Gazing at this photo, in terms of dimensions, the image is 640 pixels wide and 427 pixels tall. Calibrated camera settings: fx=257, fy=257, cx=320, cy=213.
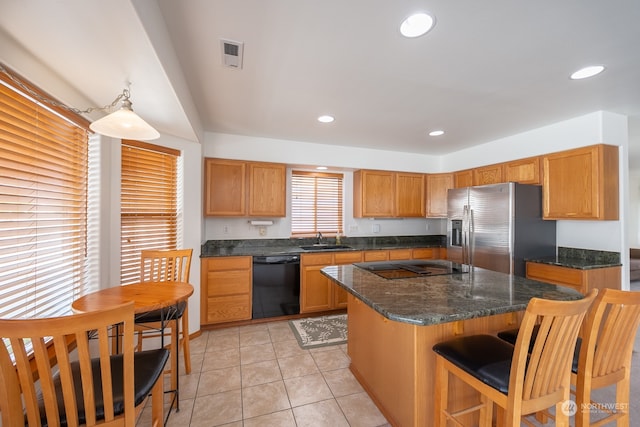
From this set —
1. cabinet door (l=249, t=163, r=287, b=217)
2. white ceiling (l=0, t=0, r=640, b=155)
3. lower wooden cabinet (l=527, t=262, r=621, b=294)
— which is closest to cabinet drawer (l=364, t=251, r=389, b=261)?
cabinet door (l=249, t=163, r=287, b=217)

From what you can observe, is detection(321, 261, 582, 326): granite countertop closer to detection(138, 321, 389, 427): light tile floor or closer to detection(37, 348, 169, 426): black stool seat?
detection(138, 321, 389, 427): light tile floor

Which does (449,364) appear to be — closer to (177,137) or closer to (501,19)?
(501,19)

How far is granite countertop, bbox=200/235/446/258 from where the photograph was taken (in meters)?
3.33

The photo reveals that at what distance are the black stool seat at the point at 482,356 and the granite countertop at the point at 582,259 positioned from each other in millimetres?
1968

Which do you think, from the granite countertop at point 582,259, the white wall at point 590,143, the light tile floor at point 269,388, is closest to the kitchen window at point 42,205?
the light tile floor at point 269,388

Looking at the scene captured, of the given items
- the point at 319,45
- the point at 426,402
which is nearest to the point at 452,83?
the point at 319,45

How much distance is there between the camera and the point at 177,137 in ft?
9.24

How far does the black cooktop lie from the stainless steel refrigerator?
107cm

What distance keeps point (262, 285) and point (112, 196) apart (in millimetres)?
1819

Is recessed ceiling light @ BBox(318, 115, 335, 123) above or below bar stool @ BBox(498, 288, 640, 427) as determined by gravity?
above

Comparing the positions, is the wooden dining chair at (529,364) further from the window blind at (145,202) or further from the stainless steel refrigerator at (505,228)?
the window blind at (145,202)

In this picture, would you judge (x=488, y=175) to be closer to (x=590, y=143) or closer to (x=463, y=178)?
(x=463, y=178)

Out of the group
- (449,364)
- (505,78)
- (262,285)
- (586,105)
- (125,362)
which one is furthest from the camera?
(262,285)

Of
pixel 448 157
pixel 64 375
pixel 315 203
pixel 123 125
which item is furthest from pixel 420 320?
pixel 448 157
